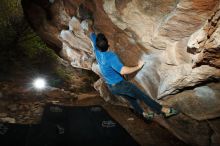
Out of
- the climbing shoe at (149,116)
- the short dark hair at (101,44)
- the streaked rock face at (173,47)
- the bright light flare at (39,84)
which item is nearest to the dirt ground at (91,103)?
the climbing shoe at (149,116)

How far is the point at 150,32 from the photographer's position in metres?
5.20

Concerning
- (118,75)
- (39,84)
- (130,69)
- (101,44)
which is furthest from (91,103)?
(101,44)

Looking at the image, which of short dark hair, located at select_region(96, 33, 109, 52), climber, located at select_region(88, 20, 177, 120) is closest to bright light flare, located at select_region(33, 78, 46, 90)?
climber, located at select_region(88, 20, 177, 120)

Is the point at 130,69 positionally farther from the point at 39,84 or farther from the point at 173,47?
the point at 39,84

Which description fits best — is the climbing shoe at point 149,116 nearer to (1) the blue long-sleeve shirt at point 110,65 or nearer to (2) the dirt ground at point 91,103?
(2) the dirt ground at point 91,103

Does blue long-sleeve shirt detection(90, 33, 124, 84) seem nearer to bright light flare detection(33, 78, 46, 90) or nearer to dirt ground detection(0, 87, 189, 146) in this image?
dirt ground detection(0, 87, 189, 146)

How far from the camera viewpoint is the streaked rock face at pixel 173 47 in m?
4.32

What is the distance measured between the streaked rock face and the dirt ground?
303 millimetres

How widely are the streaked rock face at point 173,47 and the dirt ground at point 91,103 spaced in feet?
0.99

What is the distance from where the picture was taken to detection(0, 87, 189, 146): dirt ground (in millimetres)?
5871

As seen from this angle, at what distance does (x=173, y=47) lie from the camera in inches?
196

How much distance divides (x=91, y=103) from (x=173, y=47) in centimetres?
318

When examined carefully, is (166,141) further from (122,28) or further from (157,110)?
(122,28)

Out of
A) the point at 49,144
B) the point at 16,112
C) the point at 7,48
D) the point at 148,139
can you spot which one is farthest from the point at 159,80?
the point at 7,48
